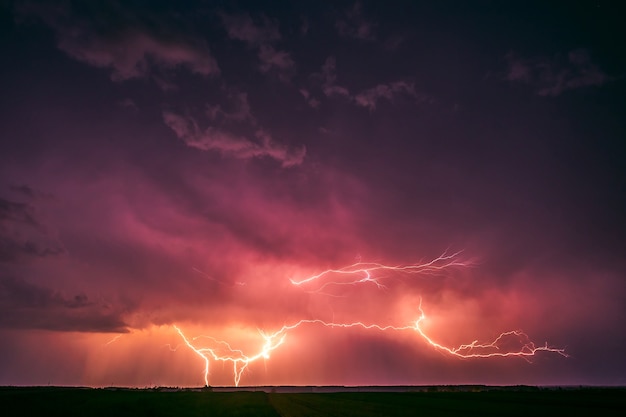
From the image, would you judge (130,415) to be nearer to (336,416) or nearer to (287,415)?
(287,415)

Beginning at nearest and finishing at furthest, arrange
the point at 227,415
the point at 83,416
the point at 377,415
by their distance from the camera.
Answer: the point at 83,416 < the point at 377,415 < the point at 227,415

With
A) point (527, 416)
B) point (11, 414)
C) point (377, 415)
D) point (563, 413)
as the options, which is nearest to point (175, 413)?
point (11, 414)

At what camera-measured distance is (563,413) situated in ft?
97.1

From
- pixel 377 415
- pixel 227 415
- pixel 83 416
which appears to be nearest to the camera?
pixel 83 416

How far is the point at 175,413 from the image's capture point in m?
32.3

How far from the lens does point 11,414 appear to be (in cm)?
2828

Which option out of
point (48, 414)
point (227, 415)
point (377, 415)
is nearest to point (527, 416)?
point (377, 415)

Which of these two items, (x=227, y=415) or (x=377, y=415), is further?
(x=227, y=415)

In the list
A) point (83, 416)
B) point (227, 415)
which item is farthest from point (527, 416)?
point (83, 416)

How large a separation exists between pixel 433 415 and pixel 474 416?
8.56 ft

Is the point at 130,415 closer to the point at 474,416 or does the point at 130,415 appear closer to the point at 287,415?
the point at 287,415

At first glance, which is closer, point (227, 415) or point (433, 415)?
point (433, 415)

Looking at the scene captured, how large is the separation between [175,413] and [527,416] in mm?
24154

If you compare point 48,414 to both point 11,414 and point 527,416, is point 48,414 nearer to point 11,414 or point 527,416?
point 11,414
